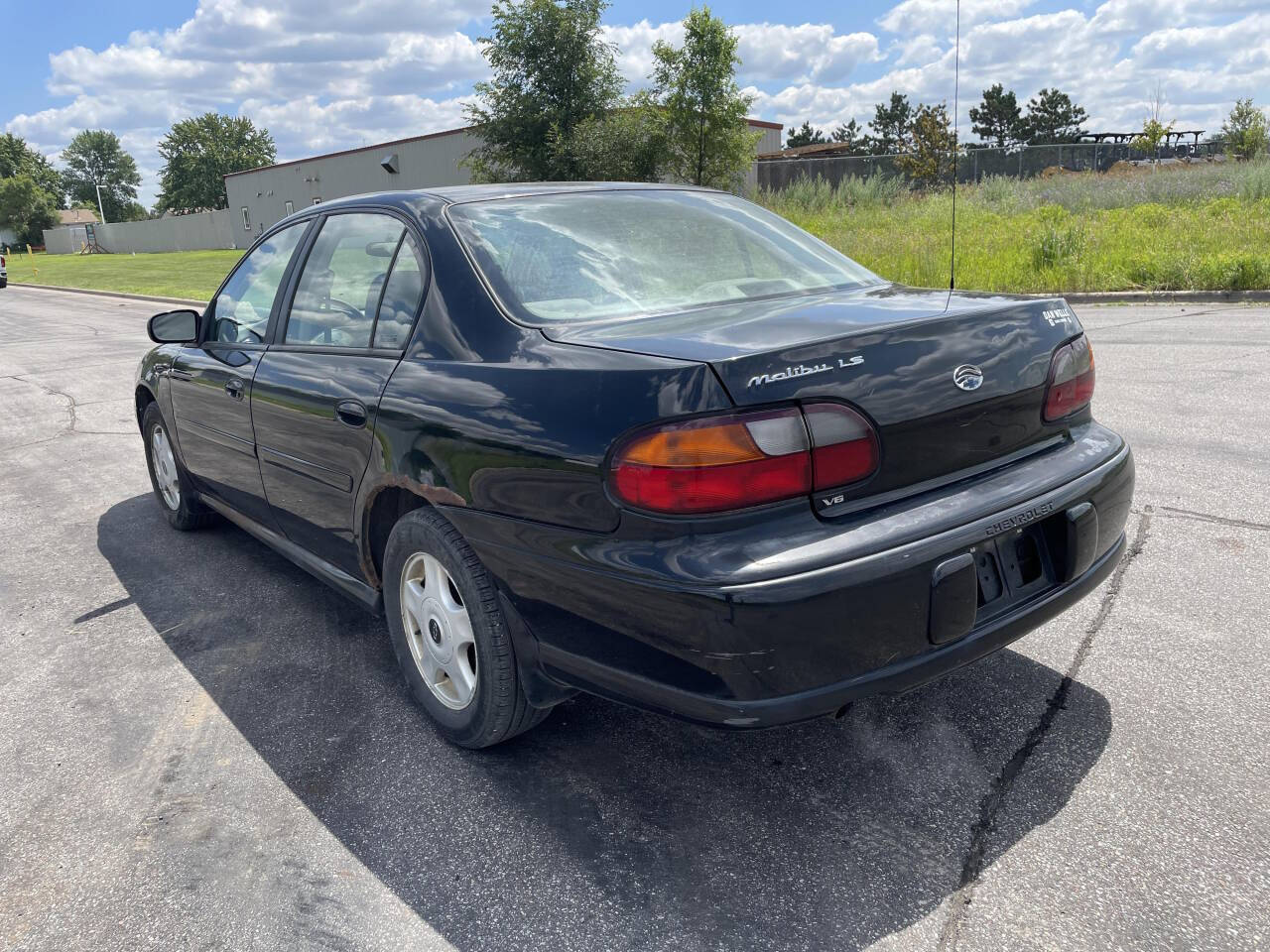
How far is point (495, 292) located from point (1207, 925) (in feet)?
7.26

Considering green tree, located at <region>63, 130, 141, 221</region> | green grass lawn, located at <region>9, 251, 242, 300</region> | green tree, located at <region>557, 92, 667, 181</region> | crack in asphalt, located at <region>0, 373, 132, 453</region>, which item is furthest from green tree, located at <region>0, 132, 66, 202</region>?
crack in asphalt, located at <region>0, 373, 132, 453</region>

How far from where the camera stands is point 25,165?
118m

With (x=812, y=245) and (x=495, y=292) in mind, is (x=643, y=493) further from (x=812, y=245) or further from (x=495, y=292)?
(x=812, y=245)

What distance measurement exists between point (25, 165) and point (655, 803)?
5585 inches

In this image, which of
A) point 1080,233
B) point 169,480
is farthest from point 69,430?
point 1080,233

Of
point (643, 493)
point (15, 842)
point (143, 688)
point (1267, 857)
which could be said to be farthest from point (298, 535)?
point (1267, 857)

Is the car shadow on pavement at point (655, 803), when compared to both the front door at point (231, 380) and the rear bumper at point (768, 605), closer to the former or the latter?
the rear bumper at point (768, 605)

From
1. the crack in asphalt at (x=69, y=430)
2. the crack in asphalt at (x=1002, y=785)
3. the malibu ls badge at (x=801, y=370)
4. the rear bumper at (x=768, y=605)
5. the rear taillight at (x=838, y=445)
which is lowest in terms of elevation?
the crack in asphalt at (x=1002, y=785)

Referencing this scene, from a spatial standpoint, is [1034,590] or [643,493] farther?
[1034,590]

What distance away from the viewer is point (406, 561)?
288 cm

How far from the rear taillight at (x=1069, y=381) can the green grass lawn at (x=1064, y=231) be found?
1178cm

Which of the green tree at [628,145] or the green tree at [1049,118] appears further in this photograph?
the green tree at [1049,118]

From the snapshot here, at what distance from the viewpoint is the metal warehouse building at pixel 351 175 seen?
42.1 m

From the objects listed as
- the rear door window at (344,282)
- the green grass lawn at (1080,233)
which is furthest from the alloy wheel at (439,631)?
the green grass lawn at (1080,233)
